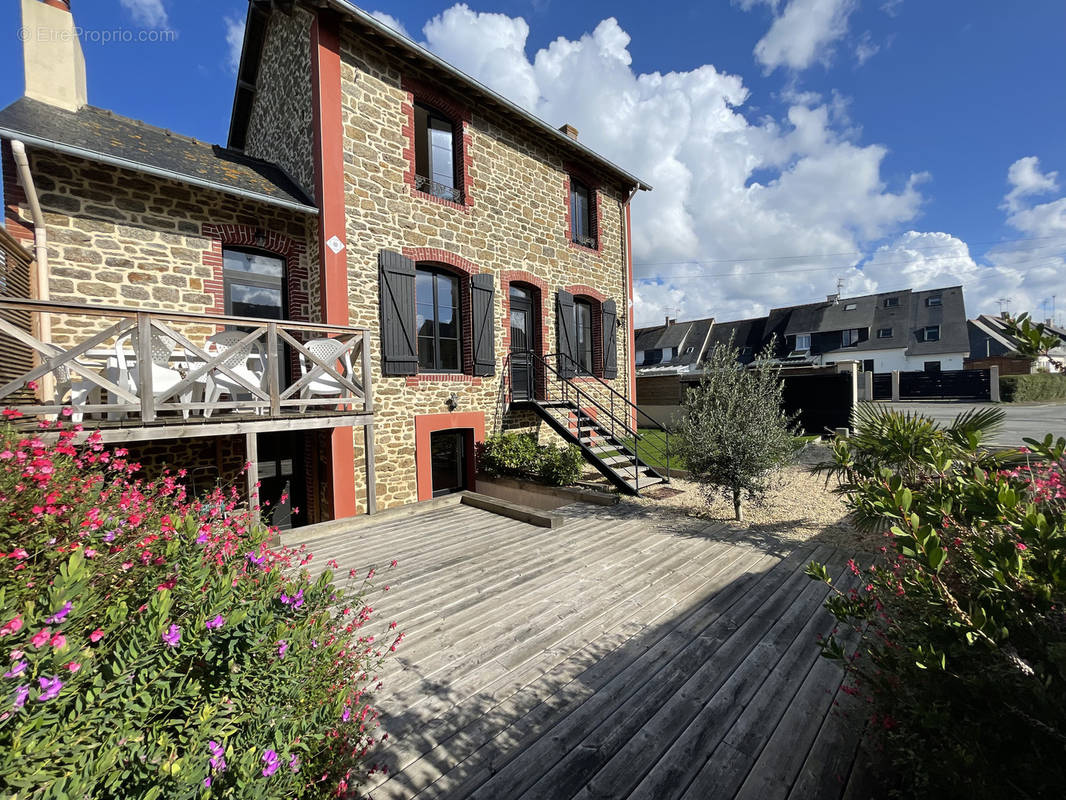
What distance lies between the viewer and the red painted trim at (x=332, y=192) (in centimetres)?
648

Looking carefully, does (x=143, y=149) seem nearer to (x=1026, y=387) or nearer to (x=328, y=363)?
(x=328, y=363)

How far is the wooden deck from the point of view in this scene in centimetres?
→ 212

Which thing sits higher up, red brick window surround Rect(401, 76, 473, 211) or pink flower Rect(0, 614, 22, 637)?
red brick window surround Rect(401, 76, 473, 211)

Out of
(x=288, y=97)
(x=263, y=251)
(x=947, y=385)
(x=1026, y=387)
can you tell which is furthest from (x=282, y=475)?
(x=1026, y=387)

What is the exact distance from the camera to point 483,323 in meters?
8.39

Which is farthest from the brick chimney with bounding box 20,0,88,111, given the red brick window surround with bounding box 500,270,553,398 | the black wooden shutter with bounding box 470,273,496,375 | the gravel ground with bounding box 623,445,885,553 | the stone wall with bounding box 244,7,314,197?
the gravel ground with bounding box 623,445,885,553

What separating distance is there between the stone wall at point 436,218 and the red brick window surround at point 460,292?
0.03m

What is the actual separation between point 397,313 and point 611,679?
19.9 ft

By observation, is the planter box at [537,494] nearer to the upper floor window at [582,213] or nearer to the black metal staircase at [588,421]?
the black metal staircase at [588,421]

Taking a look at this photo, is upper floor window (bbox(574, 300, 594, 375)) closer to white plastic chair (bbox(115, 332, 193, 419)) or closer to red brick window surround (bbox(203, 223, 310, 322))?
red brick window surround (bbox(203, 223, 310, 322))

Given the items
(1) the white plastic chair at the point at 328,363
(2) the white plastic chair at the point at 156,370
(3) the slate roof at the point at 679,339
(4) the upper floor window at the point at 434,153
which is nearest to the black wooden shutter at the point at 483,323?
(4) the upper floor window at the point at 434,153

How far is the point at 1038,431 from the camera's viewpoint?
12.3 metres

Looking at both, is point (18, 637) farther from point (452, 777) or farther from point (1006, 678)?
point (1006, 678)

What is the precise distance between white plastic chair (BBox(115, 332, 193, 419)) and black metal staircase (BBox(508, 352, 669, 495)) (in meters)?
5.33
